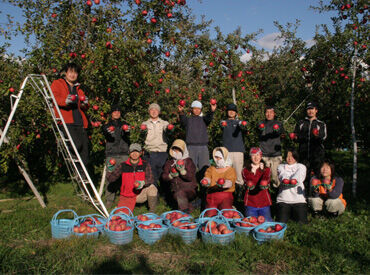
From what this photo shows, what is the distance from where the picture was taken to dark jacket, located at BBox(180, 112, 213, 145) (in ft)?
20.9

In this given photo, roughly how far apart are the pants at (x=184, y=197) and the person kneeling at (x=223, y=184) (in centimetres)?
39

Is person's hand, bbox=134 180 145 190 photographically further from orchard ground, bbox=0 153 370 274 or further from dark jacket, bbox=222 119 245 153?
dark jacket, bbox=222 119 245 153

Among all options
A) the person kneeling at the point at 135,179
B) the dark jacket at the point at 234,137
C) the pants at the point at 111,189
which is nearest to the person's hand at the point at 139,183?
the person kneeling at the point at 135,179

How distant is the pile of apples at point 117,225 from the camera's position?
425 centimetres

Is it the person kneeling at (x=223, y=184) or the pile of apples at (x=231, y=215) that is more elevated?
the person kneeling at (x=223, y=184)

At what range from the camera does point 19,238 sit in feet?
14.8

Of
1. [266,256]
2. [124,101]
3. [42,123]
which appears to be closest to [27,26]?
[42,123]

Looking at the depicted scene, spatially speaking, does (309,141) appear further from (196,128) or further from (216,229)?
(216,229)

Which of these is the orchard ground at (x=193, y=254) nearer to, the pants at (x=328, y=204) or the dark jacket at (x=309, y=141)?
the pants at (x=328, y=204)

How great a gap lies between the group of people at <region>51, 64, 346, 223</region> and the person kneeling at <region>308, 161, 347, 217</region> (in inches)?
0.6

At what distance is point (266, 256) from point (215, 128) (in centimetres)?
374

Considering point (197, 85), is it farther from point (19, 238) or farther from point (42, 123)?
point (19, 238)

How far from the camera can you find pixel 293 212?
5.16 metres

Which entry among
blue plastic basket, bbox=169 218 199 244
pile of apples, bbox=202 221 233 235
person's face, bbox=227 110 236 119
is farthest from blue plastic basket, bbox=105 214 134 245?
person's face, bbox=227 110 236 119
